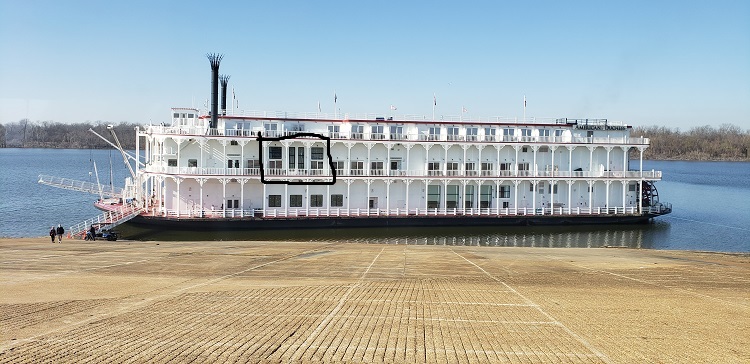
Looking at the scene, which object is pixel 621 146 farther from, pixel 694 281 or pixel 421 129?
pixel 694 281

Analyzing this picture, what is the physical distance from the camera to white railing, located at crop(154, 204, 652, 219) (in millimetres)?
48312

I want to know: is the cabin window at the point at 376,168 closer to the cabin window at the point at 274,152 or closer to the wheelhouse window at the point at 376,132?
the wheelhouse window at the point at 376,132

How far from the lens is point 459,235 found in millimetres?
48344

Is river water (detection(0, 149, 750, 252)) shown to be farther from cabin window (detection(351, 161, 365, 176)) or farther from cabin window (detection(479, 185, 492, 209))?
cabin window (detection(351, 161, 365, 176))

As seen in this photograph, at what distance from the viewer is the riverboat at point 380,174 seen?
4900 cm

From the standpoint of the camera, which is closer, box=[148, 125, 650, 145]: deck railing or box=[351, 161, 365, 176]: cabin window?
box=[148, 125, 650, 145]: deck railing

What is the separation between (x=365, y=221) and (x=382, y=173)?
5.00m

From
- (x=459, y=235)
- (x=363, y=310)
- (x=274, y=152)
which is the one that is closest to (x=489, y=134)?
(x=459, y=235)

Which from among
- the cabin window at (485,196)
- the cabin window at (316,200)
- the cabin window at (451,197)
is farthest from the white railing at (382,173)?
the cabin window at (316,200)

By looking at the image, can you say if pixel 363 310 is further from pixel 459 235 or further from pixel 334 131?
pixel 334 131

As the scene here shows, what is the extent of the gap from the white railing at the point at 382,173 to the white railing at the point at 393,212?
2.87m

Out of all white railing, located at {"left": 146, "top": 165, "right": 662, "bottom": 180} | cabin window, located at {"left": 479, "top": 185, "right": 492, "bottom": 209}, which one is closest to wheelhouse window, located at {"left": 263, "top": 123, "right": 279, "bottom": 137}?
white railing, located at {"left": 146, "top": 165, "right": 662, "bottom": 180}

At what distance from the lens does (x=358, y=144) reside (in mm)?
53000

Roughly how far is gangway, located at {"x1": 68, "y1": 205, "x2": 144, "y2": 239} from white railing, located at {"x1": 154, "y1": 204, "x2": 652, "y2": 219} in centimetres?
188
